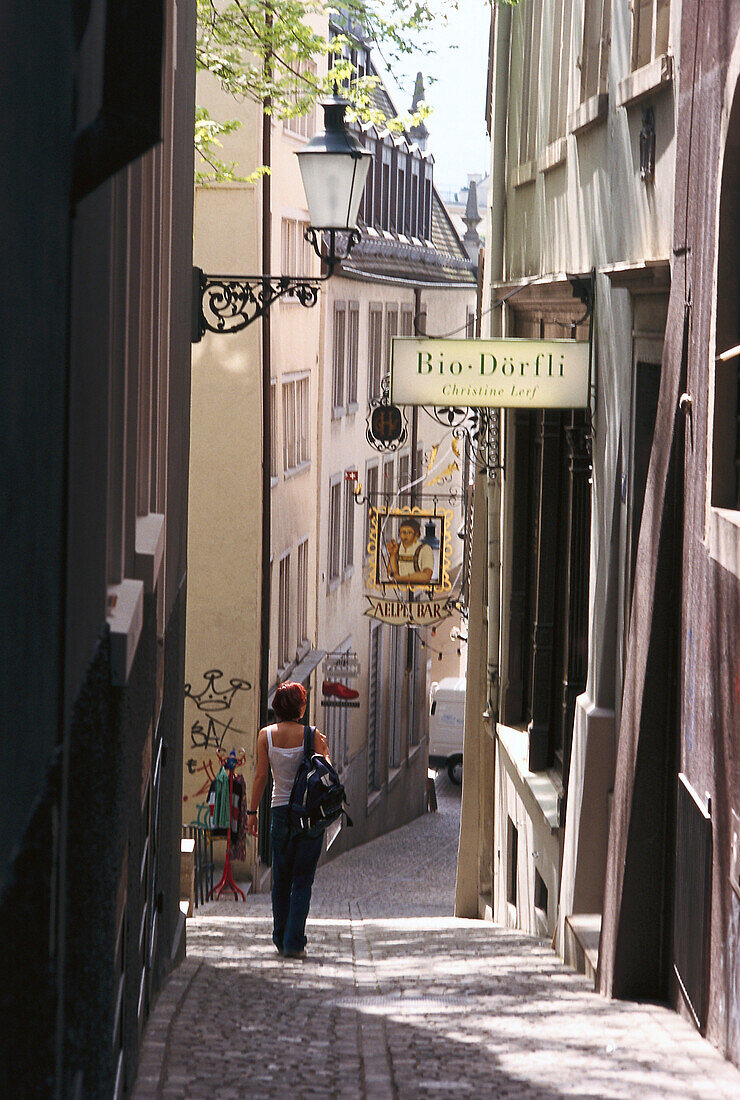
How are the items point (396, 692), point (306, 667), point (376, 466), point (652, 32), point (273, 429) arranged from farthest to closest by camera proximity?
point (396, 692), point (376, 466), point (306, 667), point (273, 429), point (652, 32)

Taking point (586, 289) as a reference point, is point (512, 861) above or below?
below

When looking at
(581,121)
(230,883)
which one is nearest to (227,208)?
(230,883)

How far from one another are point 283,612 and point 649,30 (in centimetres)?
1405

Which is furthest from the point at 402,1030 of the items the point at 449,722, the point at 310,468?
the point at 449,722

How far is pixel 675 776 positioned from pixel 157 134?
16.7 ft

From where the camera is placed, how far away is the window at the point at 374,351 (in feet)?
97.2

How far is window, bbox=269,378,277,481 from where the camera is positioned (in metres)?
19.9

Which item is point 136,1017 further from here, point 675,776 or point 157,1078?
point 675,776

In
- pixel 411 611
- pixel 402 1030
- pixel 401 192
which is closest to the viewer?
pixel 402 1030

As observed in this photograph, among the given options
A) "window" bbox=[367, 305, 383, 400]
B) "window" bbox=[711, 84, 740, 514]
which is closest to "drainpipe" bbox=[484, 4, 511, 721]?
"window" bbox=[711, 84, 740, 514]

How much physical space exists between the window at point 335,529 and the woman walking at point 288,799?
17.6m

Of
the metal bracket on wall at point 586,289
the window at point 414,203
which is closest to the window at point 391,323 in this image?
the window at point 414,203

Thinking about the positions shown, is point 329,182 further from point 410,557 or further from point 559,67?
point 410,557

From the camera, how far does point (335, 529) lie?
2703cm
